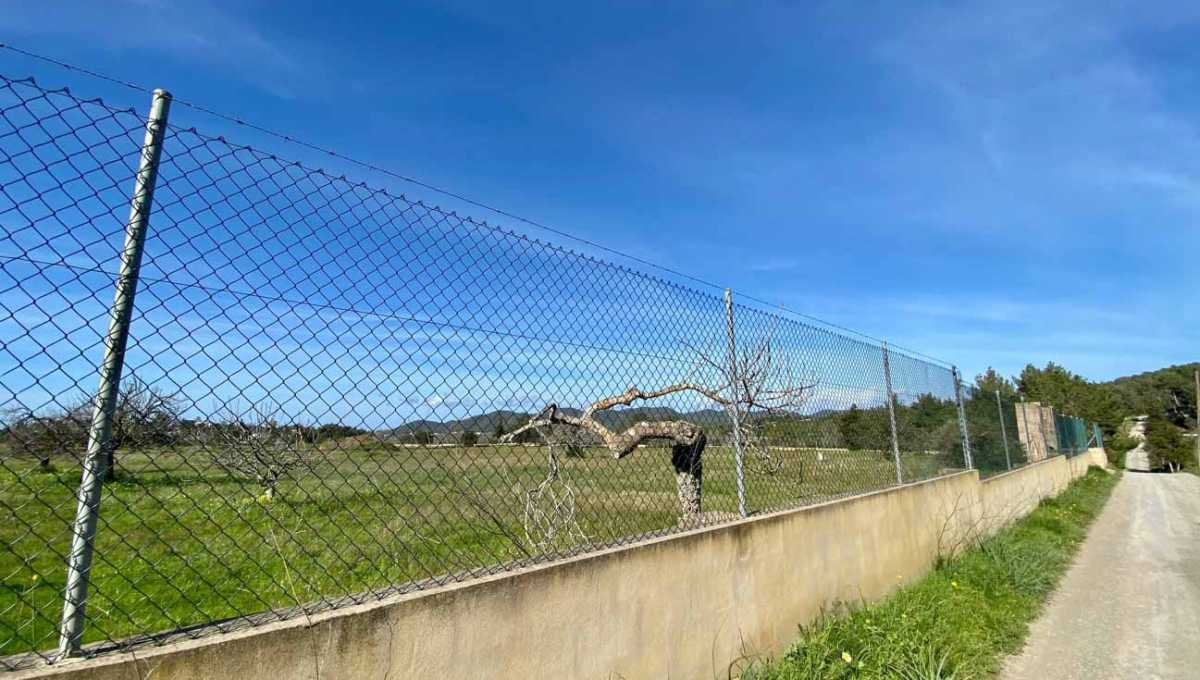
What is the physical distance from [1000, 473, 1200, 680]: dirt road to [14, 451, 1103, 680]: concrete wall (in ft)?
3.93

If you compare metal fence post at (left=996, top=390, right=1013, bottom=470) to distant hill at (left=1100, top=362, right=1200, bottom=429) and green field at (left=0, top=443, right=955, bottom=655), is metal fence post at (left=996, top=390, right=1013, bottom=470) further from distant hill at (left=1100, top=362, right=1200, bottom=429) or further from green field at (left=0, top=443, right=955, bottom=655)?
distant hill at (left=1100, top=362, right=1200, bottom=429)

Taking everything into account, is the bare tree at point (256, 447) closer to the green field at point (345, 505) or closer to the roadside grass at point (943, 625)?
the green field at point (345, 505)

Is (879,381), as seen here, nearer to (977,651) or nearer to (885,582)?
(885,582)

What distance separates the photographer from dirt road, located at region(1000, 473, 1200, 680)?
4.06 metres

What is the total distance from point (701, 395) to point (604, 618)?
160 cm

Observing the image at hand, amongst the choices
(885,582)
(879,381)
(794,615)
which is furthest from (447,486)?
(879,381)

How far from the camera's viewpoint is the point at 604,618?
2637mm

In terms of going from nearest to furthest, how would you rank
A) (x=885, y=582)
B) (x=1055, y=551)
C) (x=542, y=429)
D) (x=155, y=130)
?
(x=155, y=130)
(x=542, y=429)
(x=885, y=582)
(x=1055, y=551)

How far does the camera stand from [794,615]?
3.92 meters

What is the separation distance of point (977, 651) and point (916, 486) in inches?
81.3

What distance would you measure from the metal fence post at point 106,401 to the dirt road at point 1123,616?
15.7ft

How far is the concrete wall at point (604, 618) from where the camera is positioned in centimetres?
170

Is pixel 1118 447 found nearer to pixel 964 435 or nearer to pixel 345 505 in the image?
pixel 964 435

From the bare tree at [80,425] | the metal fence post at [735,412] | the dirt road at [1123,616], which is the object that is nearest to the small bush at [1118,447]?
the dirt road at [1123,616]
